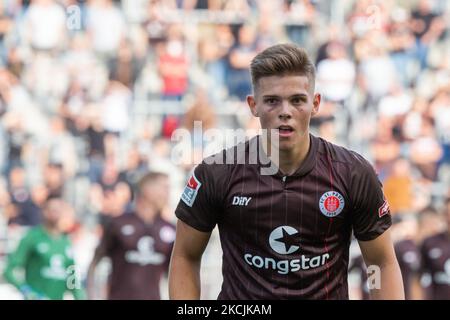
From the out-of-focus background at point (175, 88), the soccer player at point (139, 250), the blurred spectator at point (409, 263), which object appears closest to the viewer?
the soccer player at point (139, 250)

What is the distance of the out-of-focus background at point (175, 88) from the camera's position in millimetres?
12766

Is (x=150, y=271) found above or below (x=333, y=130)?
below

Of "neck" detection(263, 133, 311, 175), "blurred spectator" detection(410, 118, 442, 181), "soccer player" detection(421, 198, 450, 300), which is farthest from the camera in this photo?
"blurred spectator" detection(410, 118, 442, 181)

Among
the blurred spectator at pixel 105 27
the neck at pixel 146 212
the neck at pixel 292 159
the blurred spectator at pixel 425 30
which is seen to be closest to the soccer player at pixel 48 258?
the neck at pixel 146 212

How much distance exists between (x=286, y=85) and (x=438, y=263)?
6.49m

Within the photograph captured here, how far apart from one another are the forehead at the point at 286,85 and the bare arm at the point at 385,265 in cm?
78

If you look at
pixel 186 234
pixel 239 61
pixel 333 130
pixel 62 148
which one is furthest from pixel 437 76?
pixel 186 234

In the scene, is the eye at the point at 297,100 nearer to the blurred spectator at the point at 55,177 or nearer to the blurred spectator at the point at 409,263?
the blurred spectator at the point at 409,263

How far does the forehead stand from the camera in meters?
4.63

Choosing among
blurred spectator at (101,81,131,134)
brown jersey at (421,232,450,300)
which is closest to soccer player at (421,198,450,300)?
brown jersey at (421,232,450,300)

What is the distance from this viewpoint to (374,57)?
14031mm

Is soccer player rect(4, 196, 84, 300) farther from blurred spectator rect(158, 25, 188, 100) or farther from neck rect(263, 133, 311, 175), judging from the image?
neck rect(263, 133, 311, 175)

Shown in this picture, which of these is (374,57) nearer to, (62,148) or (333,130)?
(333,130)
